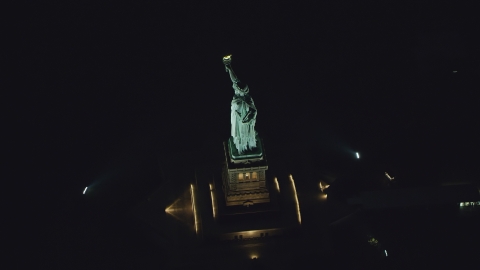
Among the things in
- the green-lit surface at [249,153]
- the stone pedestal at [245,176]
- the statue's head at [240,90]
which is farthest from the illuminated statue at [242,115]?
the stone pedestal at [245,176]

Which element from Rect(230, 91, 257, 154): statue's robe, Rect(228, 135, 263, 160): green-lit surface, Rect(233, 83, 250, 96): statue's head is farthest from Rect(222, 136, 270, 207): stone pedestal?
Rect(233, 83, 250, 96): statue's head

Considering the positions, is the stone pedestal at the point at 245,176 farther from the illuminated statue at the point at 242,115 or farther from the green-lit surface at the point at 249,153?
the illuminated statue at the point at 242,115

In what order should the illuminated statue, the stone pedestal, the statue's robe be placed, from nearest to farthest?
the illuminated statue < the statue's robe < the stone pedestal

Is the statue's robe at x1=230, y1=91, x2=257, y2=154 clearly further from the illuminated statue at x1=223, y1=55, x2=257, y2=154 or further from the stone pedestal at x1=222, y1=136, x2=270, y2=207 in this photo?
the stone pedestal at x1=222, y1=136, x2=270, y2=207

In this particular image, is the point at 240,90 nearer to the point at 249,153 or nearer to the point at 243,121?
the point at 243,121

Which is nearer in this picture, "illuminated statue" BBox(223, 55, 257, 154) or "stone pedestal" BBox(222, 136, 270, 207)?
"illuminated statue" BBox(223, 55, 257, 154)

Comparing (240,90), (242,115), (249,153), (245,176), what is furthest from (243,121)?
(245,176)
